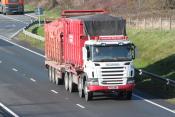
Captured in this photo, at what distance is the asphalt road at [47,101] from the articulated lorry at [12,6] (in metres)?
53.2

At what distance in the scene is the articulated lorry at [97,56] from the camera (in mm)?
31203

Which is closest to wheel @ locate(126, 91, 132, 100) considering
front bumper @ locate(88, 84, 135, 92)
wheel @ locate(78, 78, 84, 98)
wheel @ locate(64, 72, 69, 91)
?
front bumper @ locate(88, 84, 135, 92)

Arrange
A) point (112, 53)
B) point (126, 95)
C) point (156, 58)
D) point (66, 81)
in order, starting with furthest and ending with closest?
point (156, 58)
point (66, 81)
point (126, 95)
point (112, 53)

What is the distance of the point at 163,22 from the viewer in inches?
2183

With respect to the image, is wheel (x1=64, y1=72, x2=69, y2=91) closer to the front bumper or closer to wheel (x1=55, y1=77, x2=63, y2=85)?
wheel (x1=55, y1=77, x2=63, y2=85)

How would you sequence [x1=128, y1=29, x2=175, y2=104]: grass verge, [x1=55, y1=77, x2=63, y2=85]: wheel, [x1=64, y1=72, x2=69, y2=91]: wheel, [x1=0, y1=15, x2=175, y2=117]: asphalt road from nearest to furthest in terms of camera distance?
[x1=0, y1=15, x2=175, y2=117]: asphalt road
[x1=128, y1=29, x2=175, y2=104]: grass verge
[x1=64, y1=72, x2=69, y2=91]: wheel
[x1=55, y1=77, x2=63, y2=85]: wheel

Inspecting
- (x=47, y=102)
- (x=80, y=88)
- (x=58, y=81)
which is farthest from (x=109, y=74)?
(x=58, y=81)

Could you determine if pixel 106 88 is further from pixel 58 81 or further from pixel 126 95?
pixel 58 81

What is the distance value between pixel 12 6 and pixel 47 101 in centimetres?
6848

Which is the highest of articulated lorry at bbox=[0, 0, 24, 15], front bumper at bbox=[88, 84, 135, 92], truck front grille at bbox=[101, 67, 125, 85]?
truck front grille at bbox=[101, 67, 125, 85]

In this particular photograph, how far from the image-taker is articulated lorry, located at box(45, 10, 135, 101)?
102 ft

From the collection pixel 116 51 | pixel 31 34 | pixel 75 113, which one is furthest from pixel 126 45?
pixel 31 34

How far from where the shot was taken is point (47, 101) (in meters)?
31.8

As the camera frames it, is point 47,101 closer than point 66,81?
Yes
